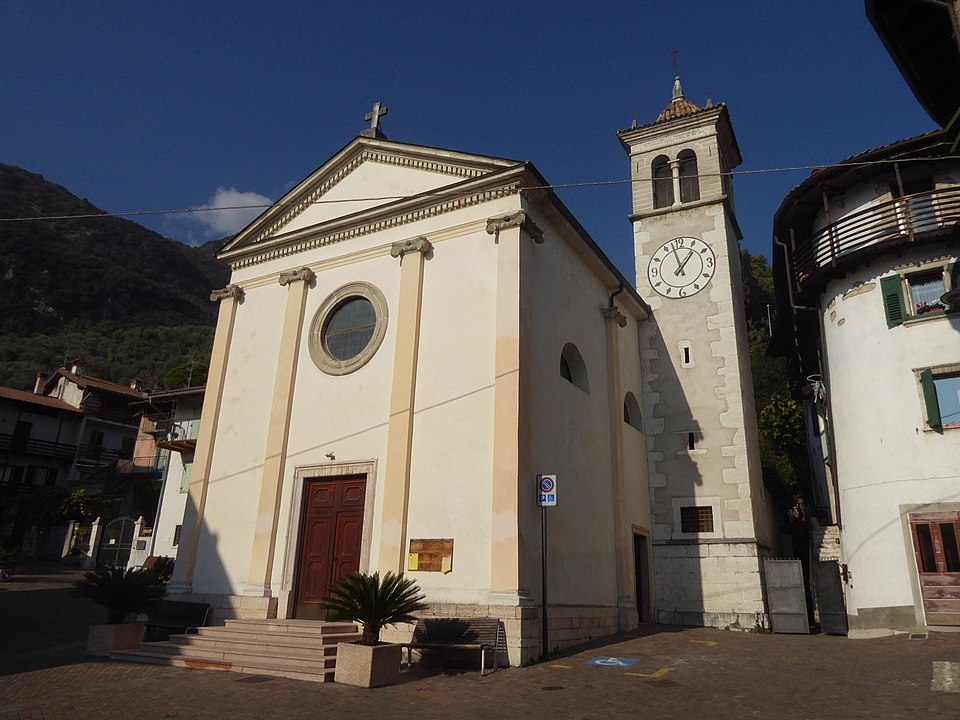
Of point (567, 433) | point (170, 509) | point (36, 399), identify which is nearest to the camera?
point (567, 433)

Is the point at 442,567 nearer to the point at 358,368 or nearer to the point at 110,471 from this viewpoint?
the point at 358,368

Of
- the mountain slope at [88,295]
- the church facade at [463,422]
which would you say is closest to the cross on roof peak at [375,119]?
the church facade at [463,422]

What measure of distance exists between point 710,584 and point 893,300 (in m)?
7.61

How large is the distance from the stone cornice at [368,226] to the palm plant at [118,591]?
25.4ft

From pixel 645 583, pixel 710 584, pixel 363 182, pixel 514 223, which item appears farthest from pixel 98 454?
pixel 710 584

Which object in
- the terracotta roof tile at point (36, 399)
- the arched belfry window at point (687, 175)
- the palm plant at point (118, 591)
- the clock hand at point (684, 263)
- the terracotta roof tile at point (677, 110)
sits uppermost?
the terracotta roof tile at point (677, 110)

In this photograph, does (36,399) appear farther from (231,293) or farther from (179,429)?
(231,293)

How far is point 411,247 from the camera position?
43.0ft

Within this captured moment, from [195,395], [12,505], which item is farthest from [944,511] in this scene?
[12,505]

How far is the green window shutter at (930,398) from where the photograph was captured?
12859 millimetres

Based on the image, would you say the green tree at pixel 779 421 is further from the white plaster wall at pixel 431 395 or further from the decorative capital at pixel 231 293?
the decorative capital at pixel 231 293

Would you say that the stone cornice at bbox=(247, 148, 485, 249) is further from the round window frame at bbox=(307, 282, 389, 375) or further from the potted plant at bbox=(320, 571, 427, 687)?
the potted plant at bbox=(320, 571, 427, 687)

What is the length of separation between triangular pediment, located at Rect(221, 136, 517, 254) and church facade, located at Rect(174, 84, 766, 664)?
50mm

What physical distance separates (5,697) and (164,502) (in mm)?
20716
